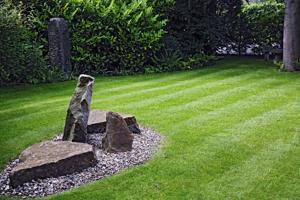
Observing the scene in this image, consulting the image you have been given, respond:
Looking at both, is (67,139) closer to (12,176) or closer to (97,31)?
(12,176)

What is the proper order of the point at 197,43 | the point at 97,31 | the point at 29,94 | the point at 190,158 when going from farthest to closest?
the point at 197,43
the point at 97,31
the point at 29,94
the point at 190,158

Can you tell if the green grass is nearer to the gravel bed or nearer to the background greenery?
the gravel bed

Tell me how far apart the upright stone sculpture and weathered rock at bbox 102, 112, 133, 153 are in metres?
7.23

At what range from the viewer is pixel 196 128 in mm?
7332

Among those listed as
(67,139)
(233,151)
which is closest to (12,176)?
(67,139)

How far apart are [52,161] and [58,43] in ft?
26.8

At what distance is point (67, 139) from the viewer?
6.28m

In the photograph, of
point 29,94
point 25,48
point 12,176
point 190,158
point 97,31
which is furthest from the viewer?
point 97,31

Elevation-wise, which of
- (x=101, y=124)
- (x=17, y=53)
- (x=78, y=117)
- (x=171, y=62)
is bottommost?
(x=101, y=124)

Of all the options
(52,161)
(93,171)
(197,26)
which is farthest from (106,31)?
(52,161)

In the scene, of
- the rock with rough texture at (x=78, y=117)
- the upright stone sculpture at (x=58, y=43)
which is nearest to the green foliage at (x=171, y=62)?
the upright stone sculpture at (x=58, y=43)

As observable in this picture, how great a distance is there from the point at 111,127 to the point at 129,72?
7952mm

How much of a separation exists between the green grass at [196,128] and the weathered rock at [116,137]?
0.49 metres

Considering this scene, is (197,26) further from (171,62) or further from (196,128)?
(196,128)
